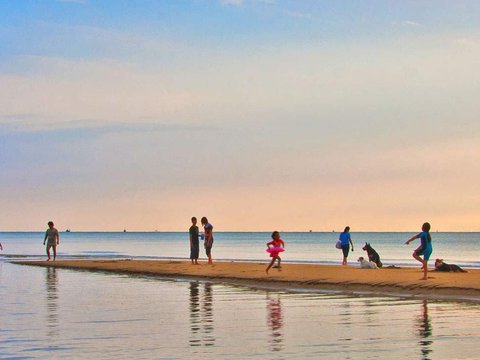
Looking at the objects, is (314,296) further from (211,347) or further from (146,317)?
(211,347)

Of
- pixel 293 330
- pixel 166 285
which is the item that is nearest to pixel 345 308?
pixel 293 330

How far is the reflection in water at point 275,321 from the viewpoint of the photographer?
14.2 metres

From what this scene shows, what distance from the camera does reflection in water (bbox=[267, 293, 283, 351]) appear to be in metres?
14.2

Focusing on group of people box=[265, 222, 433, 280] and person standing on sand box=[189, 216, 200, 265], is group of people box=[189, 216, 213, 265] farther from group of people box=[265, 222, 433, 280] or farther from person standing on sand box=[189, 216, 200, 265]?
group of people box=[265, 222, 433, 280]

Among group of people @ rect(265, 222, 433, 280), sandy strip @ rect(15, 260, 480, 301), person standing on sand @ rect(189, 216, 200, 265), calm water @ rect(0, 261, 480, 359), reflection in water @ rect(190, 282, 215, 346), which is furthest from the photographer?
person standing on sand @ rect(189, 216, 200, 265)

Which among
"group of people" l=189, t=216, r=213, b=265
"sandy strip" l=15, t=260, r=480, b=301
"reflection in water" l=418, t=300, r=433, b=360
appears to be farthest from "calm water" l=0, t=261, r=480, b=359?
"group of people" l=189, t=216, r=213, b=265

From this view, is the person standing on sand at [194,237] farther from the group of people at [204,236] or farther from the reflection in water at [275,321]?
the reflection in water at [275,321]

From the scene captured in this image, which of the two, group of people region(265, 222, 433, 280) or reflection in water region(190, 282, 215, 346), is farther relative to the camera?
group of people region(265, 222, 433, 280)

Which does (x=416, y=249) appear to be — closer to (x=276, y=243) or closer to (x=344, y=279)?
(x=344, y=279)

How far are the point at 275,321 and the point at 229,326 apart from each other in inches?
53.7

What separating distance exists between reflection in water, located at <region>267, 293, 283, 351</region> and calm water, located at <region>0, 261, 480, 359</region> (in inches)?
Answer: 0.7

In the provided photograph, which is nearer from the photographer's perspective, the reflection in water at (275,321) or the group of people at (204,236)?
the reflection in water at (275,321)

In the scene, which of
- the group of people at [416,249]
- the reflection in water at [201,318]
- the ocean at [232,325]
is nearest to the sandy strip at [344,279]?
the group of people at [416,249]

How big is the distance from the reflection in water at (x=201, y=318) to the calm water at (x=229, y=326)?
0.02m
